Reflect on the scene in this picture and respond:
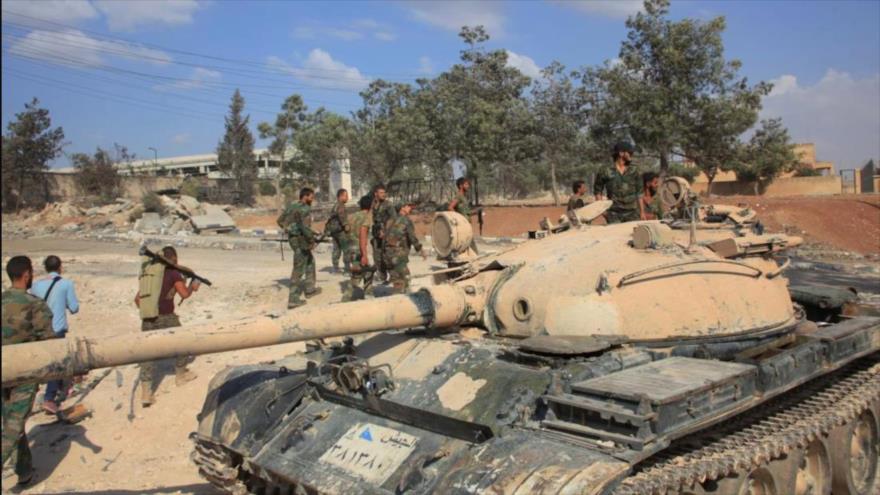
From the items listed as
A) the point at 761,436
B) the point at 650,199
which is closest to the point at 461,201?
the point at 650,199

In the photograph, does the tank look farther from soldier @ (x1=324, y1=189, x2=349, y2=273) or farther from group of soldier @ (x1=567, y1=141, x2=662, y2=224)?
soldier @ (x1=324, y1=189, x2=349, y2=273)

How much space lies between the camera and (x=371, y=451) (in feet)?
14.9

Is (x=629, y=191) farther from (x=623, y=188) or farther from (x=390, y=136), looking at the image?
(x=390, y=136)

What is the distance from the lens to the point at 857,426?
20.8 ft

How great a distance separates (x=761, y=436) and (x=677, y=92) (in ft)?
69.3

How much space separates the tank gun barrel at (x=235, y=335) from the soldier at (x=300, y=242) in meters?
6.34

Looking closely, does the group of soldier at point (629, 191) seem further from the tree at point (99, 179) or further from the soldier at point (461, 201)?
the tree at point (99, 179)

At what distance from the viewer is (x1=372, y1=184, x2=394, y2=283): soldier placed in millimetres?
11547

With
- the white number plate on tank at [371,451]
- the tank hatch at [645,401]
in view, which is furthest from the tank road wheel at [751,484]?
the white number plate on tank at [371,451]

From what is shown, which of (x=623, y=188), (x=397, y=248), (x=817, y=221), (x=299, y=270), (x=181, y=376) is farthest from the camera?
(x=817, y=221)

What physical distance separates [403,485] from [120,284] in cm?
1206

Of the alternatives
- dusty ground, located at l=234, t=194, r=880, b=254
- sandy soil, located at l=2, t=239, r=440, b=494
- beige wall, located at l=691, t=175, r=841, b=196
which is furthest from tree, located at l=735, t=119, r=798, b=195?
sandy soil, located at l=2, t=239, r=440, b=494

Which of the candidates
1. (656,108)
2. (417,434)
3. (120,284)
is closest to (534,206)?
(656,108)

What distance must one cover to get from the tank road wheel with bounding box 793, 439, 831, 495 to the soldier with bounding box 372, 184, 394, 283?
6797 mm
